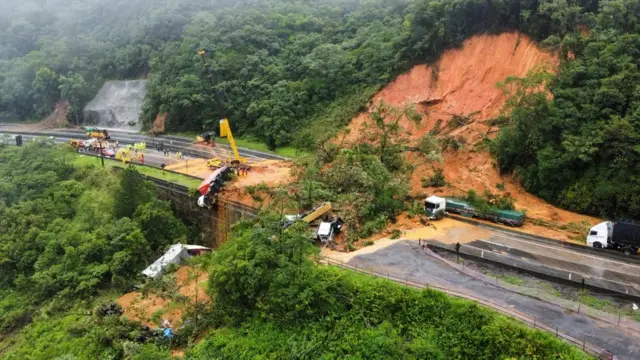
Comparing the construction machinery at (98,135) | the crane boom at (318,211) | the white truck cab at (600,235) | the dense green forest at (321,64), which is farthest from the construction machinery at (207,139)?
the white truck cab at (600,235)

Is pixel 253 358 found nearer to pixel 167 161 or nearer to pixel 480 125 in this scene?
pixel 480 125

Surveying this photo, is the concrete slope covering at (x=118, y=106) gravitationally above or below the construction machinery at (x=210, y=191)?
above

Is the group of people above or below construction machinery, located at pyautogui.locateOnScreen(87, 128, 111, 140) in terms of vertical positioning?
below

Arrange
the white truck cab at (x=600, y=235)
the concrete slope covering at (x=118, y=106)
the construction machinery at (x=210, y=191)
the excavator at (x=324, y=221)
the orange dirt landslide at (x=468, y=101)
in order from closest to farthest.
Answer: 1. the white truck cab at (x=600, y=235)
2. the excavator at (x=324, y=221)
3. the orange dirt landslide at (x=468, y=101)
4. the construction machinery at (x=210, y=191)
5. the concrete slope covering at (x=118, y=106)

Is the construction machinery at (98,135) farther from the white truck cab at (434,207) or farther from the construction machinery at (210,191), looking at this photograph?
the white truck cab at (434,207)

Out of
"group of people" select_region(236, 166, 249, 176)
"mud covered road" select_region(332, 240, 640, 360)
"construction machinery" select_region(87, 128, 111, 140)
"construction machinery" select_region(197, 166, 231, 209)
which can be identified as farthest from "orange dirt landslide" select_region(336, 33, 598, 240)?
"construction machinery" select_region(87, 128, 111, 140)

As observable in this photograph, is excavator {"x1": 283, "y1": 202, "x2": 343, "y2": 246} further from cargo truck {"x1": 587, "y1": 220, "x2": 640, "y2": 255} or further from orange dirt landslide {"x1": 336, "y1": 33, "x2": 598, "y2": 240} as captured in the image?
cargo truck {"x1": 587, "y1": 220, "x2": 640, "y2": 255}

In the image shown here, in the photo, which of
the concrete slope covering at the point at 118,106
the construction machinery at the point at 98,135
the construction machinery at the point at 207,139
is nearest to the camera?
the construction machinery at the point at 207,139

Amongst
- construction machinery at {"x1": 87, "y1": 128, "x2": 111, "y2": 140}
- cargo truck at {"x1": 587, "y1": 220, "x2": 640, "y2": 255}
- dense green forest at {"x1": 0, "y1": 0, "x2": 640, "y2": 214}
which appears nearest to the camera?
cargo truck at {"x1": 587, "y1": 220, "x2": 640, "y2": 255}

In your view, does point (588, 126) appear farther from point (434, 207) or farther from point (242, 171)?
point (242, 171)
